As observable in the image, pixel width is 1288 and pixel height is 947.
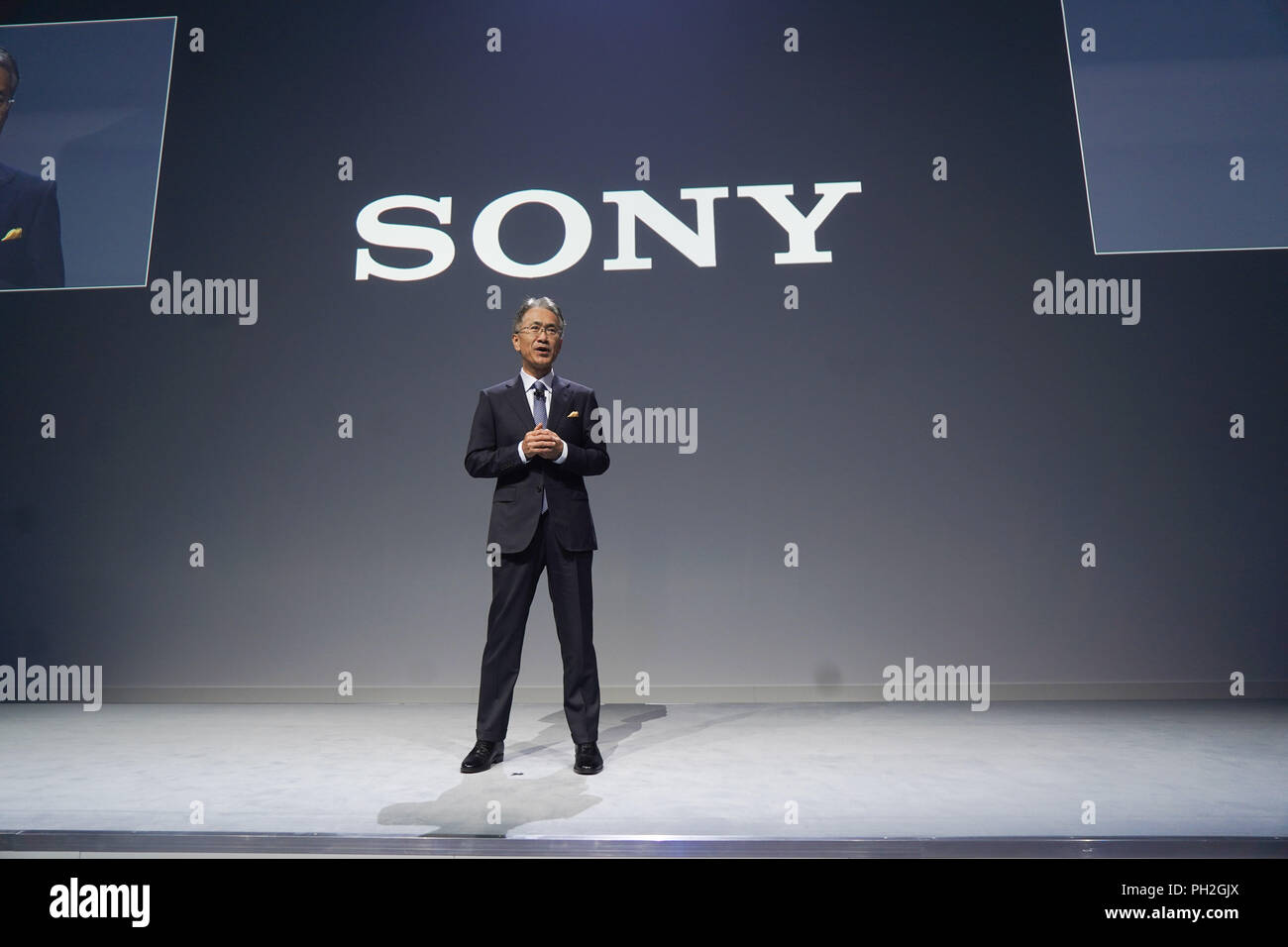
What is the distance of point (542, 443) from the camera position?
9.66 feet

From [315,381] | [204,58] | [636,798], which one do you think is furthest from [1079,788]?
[204,58]

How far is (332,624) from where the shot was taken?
4.34 m

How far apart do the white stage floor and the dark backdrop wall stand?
1.22 feet

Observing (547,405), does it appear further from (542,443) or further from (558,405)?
(542,443)

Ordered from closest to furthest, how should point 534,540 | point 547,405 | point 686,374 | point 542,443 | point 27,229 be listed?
point 542,443 < point 534,540 < point 547,405 < point 686,374 < point 27,229

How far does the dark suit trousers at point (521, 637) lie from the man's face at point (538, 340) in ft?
1.75

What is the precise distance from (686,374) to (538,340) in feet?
4.51

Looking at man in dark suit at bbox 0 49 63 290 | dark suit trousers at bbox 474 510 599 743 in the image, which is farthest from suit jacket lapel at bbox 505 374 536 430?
man in dark suit at bbox 0 49 63 290

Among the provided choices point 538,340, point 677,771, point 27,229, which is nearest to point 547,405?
point 538,340

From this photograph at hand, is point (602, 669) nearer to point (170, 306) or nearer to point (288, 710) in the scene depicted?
point (288, 710)

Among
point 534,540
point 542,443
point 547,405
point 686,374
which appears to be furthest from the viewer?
point 686,374

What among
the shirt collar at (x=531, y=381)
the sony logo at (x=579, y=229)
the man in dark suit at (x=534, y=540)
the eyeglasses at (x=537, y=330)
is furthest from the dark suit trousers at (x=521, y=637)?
the sony logo at (x=579, y=229)

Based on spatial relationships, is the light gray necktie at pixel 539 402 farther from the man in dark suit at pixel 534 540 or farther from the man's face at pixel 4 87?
the man's face at pixel 4 87

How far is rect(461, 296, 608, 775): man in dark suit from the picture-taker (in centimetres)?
304
